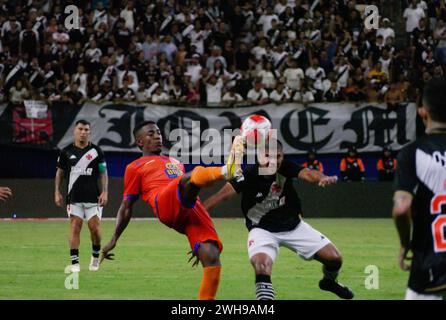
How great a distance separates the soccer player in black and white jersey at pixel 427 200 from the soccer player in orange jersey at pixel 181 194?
2.33 m

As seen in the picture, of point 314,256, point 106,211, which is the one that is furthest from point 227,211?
point 314,256

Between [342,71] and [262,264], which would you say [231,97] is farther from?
[262,264]

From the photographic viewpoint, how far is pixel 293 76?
27656 mm

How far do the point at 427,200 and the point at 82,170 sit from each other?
9.73m

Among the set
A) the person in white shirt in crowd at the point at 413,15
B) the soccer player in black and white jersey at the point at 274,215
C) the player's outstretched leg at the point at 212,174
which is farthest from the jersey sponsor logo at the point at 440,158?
the person in white shirt in crowd at the point at 413,15

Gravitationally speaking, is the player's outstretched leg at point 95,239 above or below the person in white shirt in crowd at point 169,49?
below

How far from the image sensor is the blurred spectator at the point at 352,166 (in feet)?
87.8

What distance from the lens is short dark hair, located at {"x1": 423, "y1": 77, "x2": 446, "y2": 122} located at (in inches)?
252

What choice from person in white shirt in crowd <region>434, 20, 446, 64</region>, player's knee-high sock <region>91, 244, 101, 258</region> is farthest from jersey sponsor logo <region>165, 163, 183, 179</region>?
person in white shirt in crowd <region>434, 20, 446, 64</region>

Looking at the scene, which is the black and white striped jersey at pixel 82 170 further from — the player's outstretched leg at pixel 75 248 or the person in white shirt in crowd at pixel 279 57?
the person in white shirt in crowd at pixel 279 57

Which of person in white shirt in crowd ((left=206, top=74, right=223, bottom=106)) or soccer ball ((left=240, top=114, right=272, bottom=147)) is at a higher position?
soccer ball ((left=240, top=114, right=272, bottom=147))

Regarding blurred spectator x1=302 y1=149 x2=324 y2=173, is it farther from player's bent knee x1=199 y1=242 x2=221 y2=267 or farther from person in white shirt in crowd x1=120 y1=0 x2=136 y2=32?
player's bent knee x1=199 y1=242 x2=221 y2=267

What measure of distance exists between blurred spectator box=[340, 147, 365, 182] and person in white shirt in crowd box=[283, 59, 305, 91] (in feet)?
8.32

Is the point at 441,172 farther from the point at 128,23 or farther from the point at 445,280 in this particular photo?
the point at 128,23
